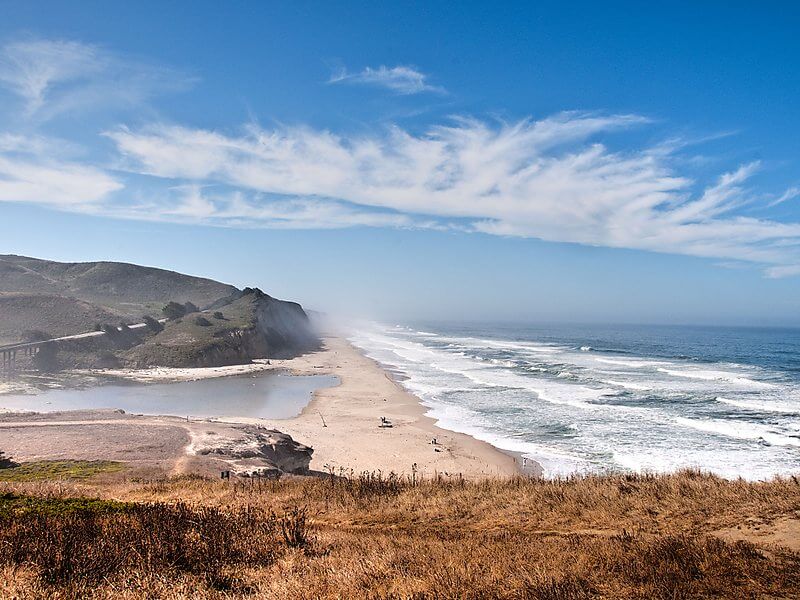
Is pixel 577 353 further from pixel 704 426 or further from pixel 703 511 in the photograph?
pixel 703 511

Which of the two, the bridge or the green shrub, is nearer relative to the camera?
the bridge

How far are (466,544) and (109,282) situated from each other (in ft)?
532

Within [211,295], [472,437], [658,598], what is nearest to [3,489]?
[658,598]

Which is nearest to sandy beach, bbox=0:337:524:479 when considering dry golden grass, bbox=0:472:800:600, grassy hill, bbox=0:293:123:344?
dry golden grass, bbox=0:472:800:600

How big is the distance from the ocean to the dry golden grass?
7602 mm

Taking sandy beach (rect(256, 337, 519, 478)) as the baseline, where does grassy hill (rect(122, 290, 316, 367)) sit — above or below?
above

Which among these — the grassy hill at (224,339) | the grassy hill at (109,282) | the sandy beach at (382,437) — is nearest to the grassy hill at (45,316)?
the grassy hill at (224,339)

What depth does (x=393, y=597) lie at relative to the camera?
227 inches

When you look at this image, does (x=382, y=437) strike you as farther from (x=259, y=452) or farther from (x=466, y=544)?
(x=466, y=544)

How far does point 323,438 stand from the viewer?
96.4ft

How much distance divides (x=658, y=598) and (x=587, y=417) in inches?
1145

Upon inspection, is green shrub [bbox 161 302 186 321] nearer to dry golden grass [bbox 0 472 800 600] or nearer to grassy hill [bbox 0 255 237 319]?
grassy hill [bbox 0 255 237 319]

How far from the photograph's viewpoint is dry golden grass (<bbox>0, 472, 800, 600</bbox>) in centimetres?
600

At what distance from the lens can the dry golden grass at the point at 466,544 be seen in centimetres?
600
